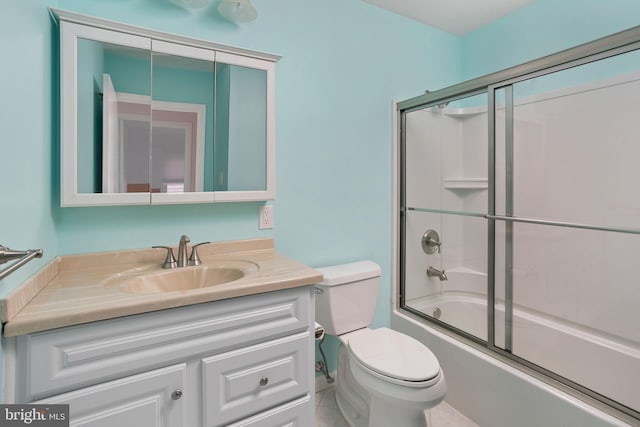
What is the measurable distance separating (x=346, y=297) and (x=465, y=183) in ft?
3.67

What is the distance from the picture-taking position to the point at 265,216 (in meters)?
1.68

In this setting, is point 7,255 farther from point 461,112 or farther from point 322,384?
A: point 461,112

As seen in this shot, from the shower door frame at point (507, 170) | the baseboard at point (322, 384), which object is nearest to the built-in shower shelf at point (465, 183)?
A: the shower door frame at point (507, 170)

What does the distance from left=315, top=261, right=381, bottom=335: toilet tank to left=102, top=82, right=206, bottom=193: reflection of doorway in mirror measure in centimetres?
82

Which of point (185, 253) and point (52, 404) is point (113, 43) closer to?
point (185, 253)

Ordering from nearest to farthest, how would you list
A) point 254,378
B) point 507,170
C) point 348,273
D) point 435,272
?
point 254,378 → point 507,170 → point 348,273 → point 435,272

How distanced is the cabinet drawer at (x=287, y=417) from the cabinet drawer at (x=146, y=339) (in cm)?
28

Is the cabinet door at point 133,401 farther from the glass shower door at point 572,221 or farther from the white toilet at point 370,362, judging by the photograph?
the glass shower door at point 572,221

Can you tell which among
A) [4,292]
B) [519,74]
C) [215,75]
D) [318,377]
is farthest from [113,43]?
[318,377]

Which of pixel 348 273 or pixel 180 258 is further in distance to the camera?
pixel 348 273

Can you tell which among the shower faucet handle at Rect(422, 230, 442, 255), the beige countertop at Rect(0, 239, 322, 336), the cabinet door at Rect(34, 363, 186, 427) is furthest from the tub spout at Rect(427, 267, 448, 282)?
the cabinet door at Rect(34, 363, 186, 427)

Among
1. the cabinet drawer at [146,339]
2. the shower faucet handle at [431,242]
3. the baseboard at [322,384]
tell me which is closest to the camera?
the cabinet drawer at [146,339]

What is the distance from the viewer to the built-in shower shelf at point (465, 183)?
1883 mm

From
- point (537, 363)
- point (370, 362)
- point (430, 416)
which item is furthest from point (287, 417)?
point (537, 363)
